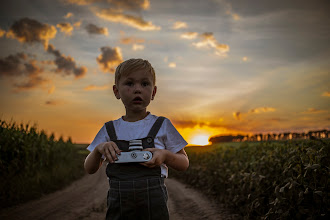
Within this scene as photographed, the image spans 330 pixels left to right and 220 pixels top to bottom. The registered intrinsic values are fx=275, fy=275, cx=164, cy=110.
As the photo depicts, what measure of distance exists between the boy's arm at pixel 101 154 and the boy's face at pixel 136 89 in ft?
1.52

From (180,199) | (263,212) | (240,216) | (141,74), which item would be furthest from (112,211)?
(180,199)

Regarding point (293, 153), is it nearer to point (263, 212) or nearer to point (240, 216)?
point (263, 212)

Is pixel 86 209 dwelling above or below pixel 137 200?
below

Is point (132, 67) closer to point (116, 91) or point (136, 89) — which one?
point (136, 89)

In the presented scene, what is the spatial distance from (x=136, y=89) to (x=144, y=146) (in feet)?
1.76

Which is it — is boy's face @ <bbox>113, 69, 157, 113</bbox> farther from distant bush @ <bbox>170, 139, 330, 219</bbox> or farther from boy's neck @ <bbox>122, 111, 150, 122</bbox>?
distant bush @ <bbox>170, 139, 330, 219</bbox>

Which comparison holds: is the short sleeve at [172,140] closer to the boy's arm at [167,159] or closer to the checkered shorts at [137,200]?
the boy's arm at [167,159]

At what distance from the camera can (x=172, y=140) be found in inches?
104

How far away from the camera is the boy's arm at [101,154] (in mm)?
2307

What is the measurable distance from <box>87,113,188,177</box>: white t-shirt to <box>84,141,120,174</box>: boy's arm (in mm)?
192

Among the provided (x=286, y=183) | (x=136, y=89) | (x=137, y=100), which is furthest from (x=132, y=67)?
(x=286, y=183)

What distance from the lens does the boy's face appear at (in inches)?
103

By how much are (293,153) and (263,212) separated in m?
1.32

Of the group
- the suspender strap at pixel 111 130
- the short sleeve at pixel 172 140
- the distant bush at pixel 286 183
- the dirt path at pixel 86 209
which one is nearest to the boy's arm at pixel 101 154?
the suspender strap at pixel 111 130
